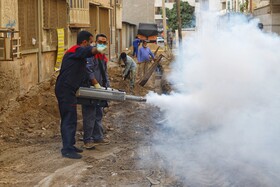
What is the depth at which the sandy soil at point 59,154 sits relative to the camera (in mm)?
6281

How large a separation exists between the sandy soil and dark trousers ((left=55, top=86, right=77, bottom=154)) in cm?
23

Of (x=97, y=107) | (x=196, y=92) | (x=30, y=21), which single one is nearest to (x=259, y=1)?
(x=30, y=21)

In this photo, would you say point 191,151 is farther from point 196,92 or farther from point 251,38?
point 251,38

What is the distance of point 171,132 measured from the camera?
9.21 metres

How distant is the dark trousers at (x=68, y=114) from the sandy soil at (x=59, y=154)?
227mm

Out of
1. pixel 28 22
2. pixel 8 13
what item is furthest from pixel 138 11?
pixel 8 13

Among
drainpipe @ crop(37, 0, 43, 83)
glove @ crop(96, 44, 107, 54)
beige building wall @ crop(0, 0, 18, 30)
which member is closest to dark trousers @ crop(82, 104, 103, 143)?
glove @ crop(96, 44, 107, 54)

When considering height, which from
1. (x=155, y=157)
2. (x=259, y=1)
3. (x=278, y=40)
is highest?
(x=259, y=1)

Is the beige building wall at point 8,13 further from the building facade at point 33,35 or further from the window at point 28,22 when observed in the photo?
the window at point 28,22

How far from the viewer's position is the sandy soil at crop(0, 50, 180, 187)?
628 cm

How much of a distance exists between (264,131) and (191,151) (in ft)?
3.65

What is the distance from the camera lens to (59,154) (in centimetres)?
766

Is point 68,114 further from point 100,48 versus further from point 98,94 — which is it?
point 100,48

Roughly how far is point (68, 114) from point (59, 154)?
0.63 m
